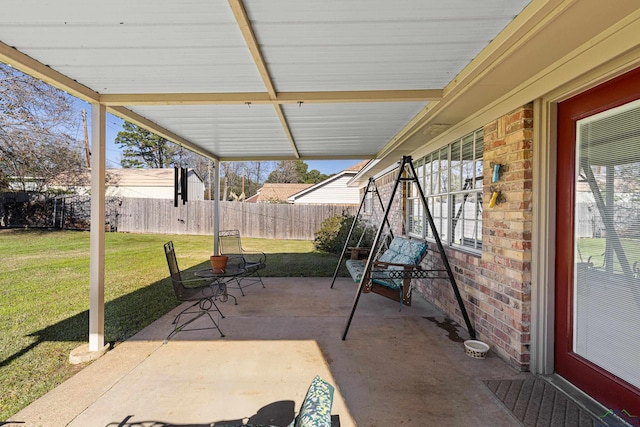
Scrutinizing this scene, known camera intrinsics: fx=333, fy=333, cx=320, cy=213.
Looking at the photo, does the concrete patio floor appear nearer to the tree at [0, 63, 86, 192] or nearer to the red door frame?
the red door frame

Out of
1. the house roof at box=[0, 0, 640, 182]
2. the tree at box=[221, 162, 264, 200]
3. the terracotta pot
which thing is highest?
the tree at box=[221, 162, 264, 200]

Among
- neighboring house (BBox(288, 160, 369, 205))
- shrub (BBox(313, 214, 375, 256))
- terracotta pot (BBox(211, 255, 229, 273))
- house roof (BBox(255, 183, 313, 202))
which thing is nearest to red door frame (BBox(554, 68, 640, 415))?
terracotta pot (BBox(211, 255, 229, 273))

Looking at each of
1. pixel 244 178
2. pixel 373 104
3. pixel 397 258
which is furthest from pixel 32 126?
pixel 244 178

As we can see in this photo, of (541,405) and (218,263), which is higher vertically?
(218,263)

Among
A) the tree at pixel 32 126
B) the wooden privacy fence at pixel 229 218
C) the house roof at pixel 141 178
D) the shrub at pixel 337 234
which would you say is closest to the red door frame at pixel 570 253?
the shrub at pixel 337 234

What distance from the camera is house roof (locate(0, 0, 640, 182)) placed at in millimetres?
1903

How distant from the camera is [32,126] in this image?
10.5 meters

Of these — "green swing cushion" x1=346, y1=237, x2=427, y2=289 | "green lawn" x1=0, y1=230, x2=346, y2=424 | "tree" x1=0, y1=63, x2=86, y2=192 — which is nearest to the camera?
"green lawn" x1=0, y1=230, x2=346, y2=424

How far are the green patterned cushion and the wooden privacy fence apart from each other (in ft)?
45.7

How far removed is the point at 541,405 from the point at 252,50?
3.26 m

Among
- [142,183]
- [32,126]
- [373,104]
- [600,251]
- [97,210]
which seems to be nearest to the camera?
[600,251]

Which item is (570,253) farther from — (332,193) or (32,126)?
(332,193)

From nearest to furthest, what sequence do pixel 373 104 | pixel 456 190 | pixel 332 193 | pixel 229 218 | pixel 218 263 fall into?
pixel 373 104 → pixel 456 190 → pixel 218 263 → pixel 229 218 → pixel 332 193

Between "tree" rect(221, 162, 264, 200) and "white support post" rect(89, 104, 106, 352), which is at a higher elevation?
"tree" rect(221, 162, 264, 200)
